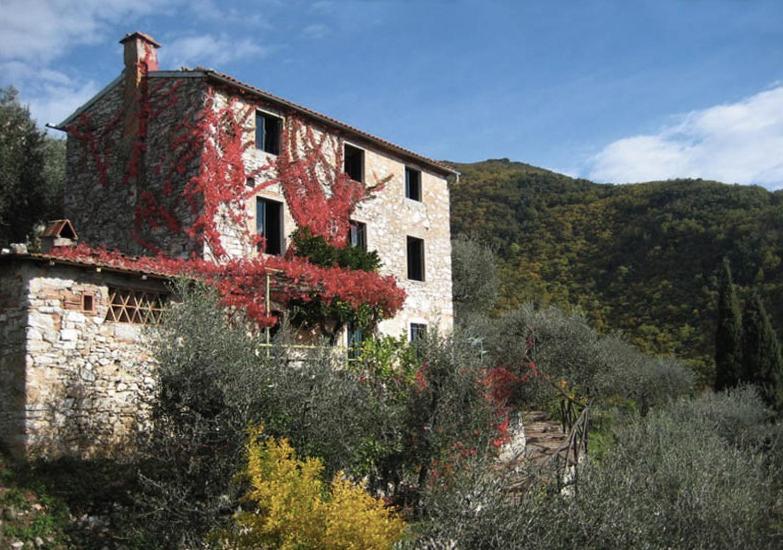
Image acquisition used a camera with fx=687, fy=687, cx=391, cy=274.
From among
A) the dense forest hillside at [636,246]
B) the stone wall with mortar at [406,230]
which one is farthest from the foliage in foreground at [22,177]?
the dense forest hillside at [636,246]

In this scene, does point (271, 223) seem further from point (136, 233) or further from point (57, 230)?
point (57, 230)

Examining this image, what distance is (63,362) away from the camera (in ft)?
35.3

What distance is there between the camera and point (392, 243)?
19.6 meters

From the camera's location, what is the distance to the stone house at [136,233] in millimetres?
10562

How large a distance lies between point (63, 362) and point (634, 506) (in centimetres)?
856

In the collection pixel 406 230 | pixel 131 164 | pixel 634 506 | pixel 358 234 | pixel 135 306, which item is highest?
pixel 131 164

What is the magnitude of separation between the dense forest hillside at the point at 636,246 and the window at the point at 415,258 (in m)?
15.0

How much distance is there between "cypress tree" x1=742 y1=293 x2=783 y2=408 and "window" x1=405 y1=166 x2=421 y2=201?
13.2 m

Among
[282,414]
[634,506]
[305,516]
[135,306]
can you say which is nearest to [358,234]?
[135,306]

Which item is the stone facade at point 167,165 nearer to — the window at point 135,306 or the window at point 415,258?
the window at point 415,258

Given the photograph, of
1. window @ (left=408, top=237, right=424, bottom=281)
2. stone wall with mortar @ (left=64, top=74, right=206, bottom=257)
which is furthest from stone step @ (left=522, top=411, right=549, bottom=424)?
stone wall with mortar @ (left=64, top=74, right=206, bottom=257)

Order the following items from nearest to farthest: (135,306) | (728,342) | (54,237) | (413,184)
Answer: (135,306)
(54,237)
(413,184)
(728,342)

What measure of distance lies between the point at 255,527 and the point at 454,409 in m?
4.62

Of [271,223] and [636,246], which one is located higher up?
[636,246]
